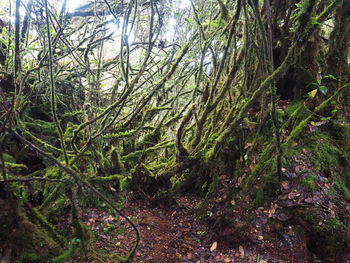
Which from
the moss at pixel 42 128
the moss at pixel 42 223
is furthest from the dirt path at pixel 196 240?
the moss at pixel 42 128

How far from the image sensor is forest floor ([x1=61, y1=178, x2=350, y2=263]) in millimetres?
2658

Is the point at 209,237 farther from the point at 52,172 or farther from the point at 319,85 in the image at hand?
the point at 319,85

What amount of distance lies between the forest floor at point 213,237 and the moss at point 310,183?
96 mm

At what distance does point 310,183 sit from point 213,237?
1.46 m

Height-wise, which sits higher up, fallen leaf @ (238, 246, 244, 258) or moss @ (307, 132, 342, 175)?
moss @ (307, 132, 342, 175)

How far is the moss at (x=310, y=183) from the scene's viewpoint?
2928 millimetres

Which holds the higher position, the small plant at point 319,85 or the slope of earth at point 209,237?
the small plant at point 319,85

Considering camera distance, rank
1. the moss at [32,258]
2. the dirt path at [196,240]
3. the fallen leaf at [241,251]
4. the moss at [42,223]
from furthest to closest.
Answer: the fallen leaf at [241,251]
the dirt path at [196,240]
the moss at [42,223]
the moss at [32,258]

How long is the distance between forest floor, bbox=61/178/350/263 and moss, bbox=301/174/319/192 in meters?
0.10

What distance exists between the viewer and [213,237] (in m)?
3.18

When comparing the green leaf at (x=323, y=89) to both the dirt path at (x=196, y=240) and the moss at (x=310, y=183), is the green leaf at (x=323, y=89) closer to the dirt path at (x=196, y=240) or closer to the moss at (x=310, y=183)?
the moss at (x=310, y=183)

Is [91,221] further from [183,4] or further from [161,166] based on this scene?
[183,4]

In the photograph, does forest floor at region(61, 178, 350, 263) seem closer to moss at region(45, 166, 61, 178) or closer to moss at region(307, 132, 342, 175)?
moss at region(307, 132, 342, 175)

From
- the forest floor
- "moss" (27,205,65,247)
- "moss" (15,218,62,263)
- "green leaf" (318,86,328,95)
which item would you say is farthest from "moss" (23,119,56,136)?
"green leaf" (318,86,328,95)
